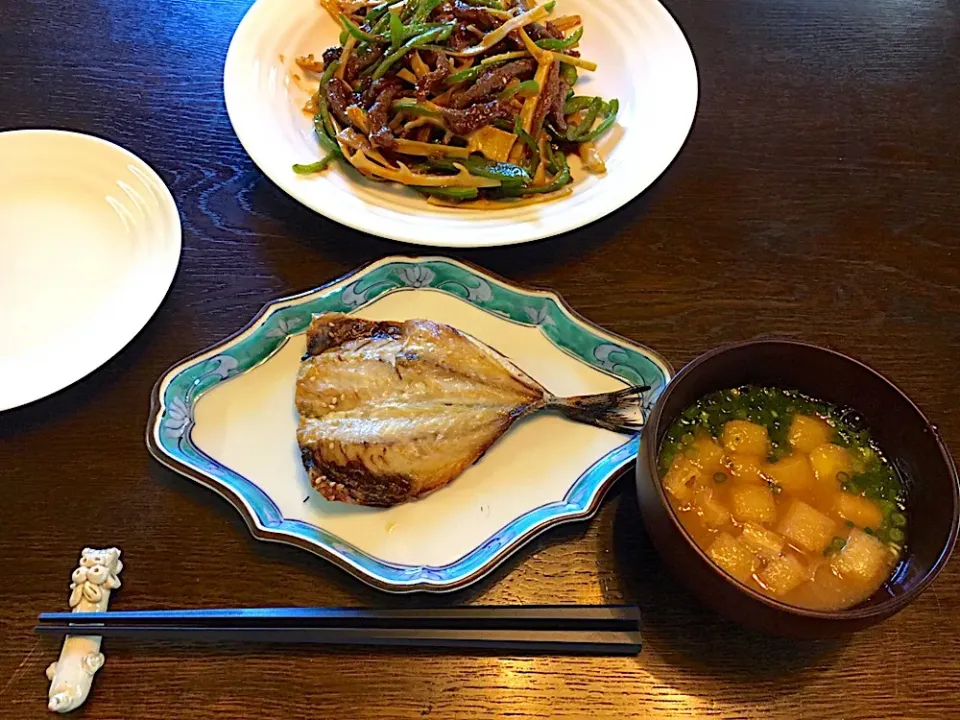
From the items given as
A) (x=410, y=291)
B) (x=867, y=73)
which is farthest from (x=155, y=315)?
(x=867, y=73)

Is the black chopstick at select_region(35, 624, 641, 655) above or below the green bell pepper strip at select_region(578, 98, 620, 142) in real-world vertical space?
below

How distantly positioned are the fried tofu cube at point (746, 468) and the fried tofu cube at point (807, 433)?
79mm

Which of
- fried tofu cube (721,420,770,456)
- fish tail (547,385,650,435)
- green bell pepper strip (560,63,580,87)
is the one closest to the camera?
fried tofu cube (721,420,770,456)

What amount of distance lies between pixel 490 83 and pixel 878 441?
123 centimetres

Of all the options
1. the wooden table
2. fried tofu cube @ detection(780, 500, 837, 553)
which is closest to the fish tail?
the wooden table

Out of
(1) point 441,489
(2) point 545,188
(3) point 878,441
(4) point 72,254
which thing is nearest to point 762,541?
(3) point 878,441

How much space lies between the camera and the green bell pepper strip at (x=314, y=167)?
1709 mm

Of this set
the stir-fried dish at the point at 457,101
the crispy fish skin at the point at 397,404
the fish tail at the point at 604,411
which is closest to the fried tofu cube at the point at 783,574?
the fish tail at the point at 604,411

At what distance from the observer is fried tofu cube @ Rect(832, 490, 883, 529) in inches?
46.4

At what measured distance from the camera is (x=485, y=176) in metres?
1.74

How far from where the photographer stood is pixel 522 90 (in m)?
1.87

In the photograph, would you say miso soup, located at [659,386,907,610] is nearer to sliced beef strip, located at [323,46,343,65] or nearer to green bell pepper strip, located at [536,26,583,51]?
green bell pepper strip, located at [536,26,583,51]

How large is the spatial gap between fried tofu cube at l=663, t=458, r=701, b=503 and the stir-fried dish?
774 millimetres

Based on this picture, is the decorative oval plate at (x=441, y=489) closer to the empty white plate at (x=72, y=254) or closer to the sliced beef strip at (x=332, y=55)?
the empty white plate at (x=72, y=254)
